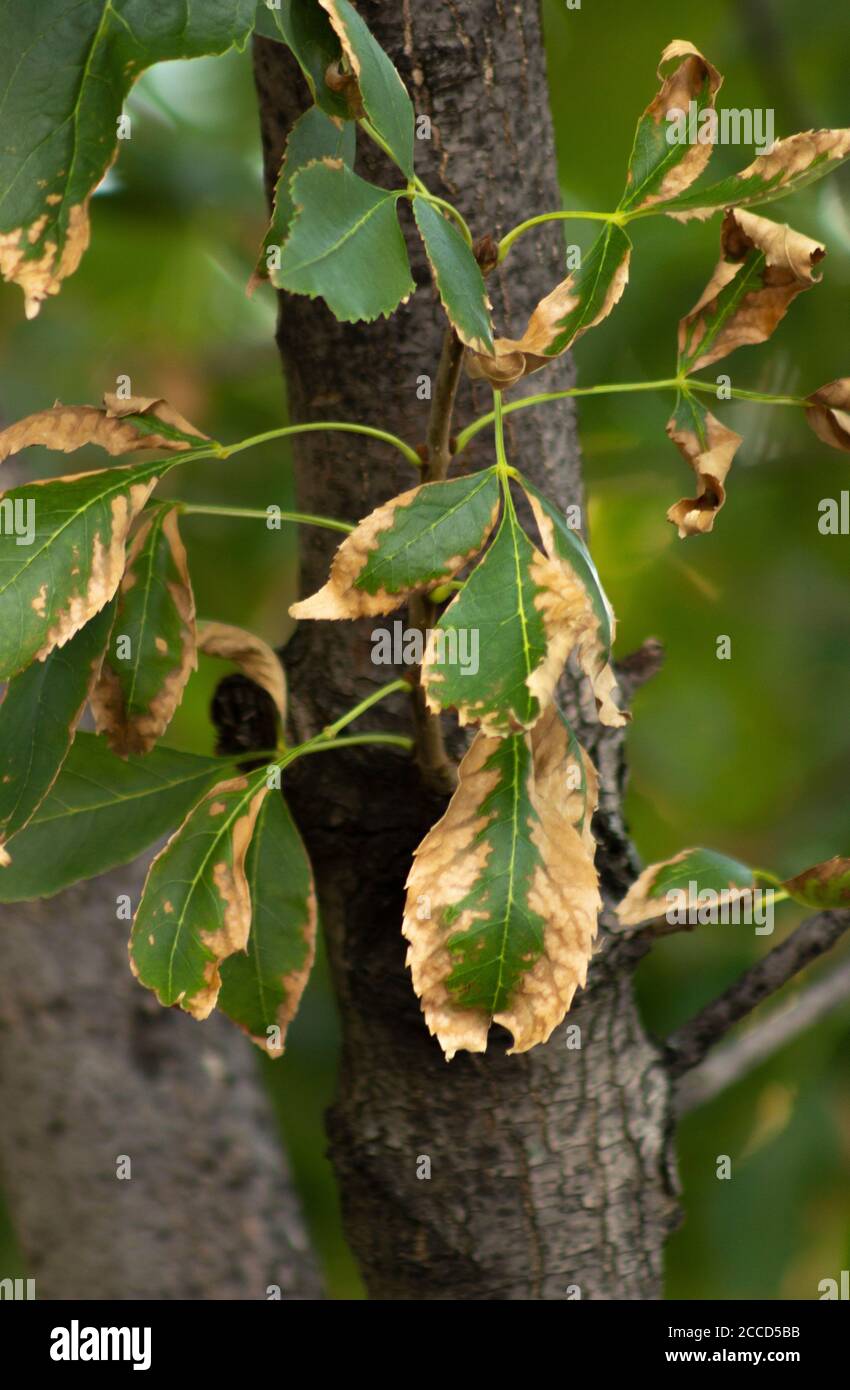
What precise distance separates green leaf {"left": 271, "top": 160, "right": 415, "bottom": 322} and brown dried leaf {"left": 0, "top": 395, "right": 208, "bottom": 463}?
0.38 ft

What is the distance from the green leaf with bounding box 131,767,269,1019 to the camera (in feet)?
1.55

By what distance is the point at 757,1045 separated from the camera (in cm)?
78

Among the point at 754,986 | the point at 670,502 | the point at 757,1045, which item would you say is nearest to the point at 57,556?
the point at 754,986

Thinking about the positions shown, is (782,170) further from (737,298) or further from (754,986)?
(754,986)

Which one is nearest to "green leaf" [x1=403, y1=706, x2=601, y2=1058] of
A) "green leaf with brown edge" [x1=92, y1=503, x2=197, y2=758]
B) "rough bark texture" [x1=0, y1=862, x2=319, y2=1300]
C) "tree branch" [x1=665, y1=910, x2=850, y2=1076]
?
"green leaf with brown edge" [x1=92, y1=503, x2=197, y2=758]

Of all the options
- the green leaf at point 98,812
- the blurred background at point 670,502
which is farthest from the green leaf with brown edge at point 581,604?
A: the blurred background at point 670,502

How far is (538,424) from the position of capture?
59 cm

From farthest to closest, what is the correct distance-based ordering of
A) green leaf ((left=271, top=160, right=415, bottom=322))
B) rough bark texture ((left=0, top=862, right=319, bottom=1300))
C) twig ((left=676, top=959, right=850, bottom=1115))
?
rough bark texture ((left=0, top=862, right=319, bottom=1300))
twig ((left=676, top=959, right=850, bottom=1115))
green leaf ((left=271, top=160, right=415, bottom=322))

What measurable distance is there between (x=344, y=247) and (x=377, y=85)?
50 millimetres

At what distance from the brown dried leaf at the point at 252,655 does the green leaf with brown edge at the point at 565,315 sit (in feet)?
0.72

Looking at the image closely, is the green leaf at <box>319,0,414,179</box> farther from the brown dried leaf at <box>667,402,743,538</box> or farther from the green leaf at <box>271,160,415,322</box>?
the brown dried leaf at <box>667,402,743,538</box>

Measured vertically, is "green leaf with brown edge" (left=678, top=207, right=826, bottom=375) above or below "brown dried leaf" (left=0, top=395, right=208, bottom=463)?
above
